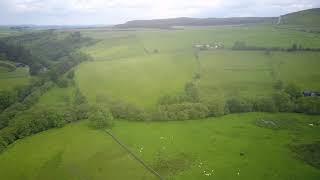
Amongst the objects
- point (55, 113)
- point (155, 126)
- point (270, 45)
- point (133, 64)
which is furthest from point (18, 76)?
point (270, 45)

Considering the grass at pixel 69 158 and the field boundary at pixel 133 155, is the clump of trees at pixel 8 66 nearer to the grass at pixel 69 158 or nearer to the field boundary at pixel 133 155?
the grass at pixel 69 158

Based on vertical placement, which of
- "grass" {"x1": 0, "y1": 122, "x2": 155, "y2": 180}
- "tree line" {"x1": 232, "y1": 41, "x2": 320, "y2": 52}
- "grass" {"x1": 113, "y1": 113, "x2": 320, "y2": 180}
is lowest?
"grass" {"x1": 0, "y1": 122, "x2": 155, "y2": 180}

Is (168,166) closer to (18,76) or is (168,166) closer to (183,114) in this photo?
(183,114)

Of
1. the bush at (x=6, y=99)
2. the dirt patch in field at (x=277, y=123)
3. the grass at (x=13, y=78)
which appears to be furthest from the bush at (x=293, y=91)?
the grass at (x=13, y=78)

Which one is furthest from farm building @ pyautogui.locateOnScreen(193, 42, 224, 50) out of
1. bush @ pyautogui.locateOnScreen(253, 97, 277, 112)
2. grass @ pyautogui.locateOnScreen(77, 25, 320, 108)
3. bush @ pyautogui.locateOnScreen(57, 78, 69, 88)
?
bush @ pyautogui.locateOnScreen(253, 97, 277, 112)

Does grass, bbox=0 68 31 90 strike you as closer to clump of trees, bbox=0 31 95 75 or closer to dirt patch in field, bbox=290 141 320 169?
clump of trees, bbox=0 31 95 75

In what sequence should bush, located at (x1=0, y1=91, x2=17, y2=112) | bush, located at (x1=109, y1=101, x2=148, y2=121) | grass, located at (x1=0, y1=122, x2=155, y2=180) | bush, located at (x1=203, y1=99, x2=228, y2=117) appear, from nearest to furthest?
grass, located at (x1=0, y1=122, x2=155, y2=180) < bush, located at (x1=109, y1=101, x2=148, y2=121) < bush, located at (x1=203, y1=99, x2=228, y2=117) < bush, located at (x1=0, y1=91, x2=17, y2=112)
